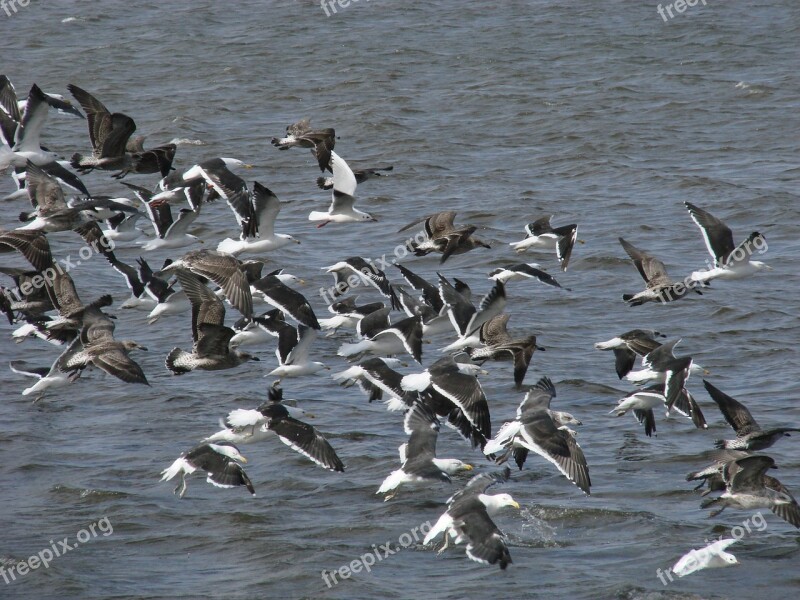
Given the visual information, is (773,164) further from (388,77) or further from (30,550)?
(30,550)

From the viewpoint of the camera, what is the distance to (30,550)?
1036 centimetres

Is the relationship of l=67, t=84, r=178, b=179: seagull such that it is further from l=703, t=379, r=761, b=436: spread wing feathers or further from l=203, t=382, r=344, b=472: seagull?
l=703, t=379, r=761, b=436: spread wing feathers

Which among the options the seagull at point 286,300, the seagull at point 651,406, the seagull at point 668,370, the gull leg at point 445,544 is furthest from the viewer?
the seagull at point 286,300

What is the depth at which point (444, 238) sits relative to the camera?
14852 mm

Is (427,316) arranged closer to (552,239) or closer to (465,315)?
(465,315)

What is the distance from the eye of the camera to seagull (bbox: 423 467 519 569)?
30.6ft

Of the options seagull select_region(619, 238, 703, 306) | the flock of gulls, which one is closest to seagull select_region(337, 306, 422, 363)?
the flock of gulls

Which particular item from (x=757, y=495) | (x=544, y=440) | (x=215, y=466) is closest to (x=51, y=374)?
(x=215, y=466)

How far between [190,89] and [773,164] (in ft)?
53.7

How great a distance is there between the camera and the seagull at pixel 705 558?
952cm

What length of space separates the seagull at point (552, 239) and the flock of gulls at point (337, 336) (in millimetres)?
27

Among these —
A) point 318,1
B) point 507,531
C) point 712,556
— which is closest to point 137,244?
point 507,531

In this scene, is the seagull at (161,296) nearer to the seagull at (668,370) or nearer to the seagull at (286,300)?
the seagull at (286,300)

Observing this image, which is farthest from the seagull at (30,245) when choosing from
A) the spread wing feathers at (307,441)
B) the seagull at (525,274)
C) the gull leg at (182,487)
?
the seagull at (525,274)
